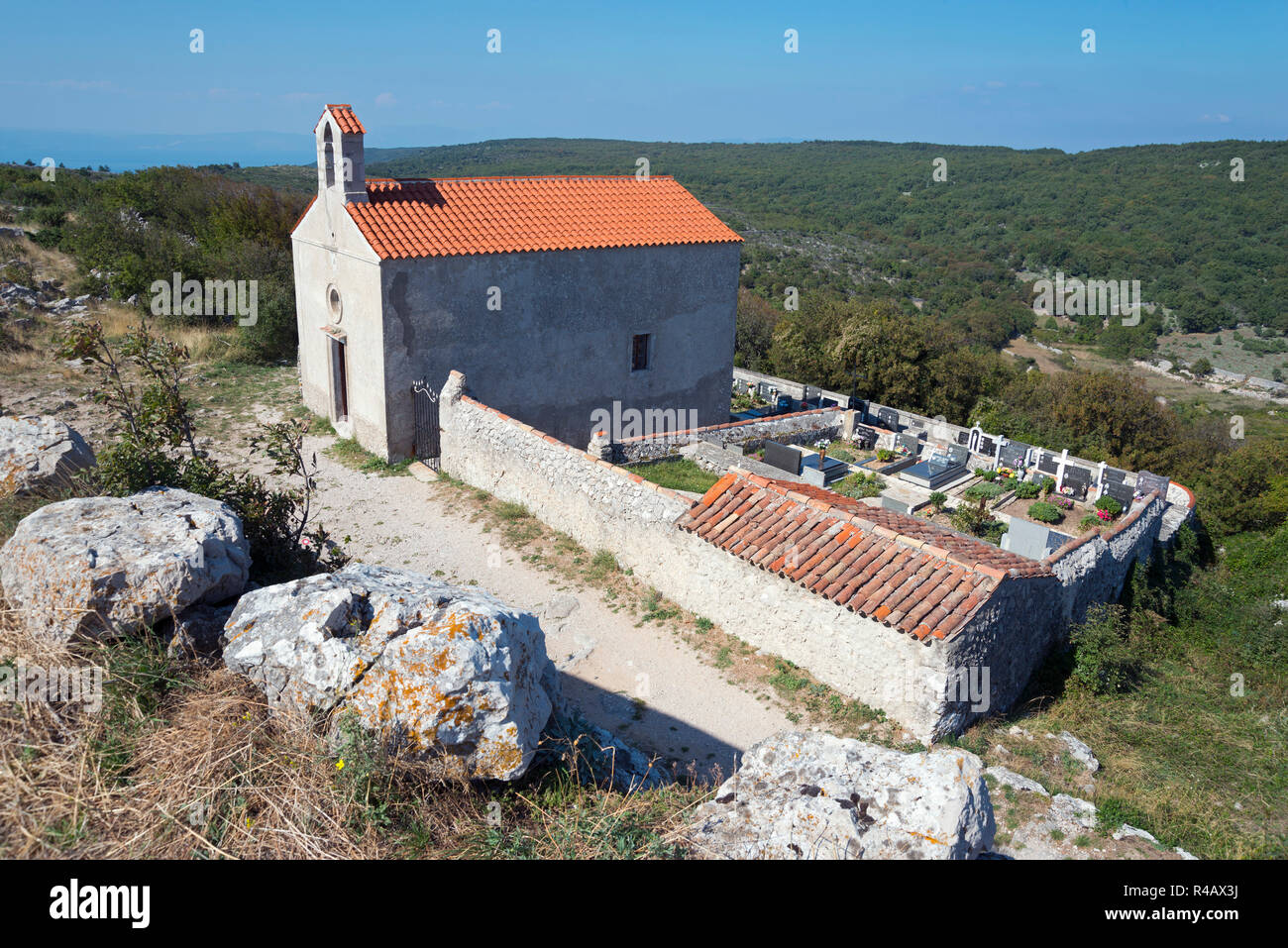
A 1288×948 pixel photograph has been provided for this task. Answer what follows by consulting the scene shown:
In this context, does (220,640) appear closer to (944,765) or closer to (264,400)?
(944,765)

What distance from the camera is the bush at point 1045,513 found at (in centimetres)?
1988

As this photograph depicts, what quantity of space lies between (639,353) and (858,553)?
1241 centimetres

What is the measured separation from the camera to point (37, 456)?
301 inches

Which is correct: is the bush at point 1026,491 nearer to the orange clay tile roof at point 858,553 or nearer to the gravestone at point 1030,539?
the gravestone at point 1030,539

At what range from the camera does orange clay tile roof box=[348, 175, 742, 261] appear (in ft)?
57.8

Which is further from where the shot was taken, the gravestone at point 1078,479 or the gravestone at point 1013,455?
the gravestone at point 1013,455

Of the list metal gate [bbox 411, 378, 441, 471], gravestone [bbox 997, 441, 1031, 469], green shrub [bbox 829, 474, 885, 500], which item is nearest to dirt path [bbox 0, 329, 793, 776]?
metal gate [bbox 411, 378, 441, 471]

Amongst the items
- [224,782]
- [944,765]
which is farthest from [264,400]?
[944,765]

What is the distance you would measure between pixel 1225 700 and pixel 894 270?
2656 inches

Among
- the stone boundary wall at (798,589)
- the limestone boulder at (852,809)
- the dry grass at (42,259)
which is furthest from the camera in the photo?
the dry grass at (42,259)

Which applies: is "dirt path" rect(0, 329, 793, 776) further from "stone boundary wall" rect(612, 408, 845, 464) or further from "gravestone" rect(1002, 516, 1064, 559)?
"gravestone" rect(1002, 516, 1064, 559)

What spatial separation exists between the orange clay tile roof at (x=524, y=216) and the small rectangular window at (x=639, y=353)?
8.35 ft

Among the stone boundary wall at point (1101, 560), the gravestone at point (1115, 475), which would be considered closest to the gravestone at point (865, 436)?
the gravestone at point (1115, 475)

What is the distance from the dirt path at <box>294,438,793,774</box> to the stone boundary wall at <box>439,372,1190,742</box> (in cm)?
92
